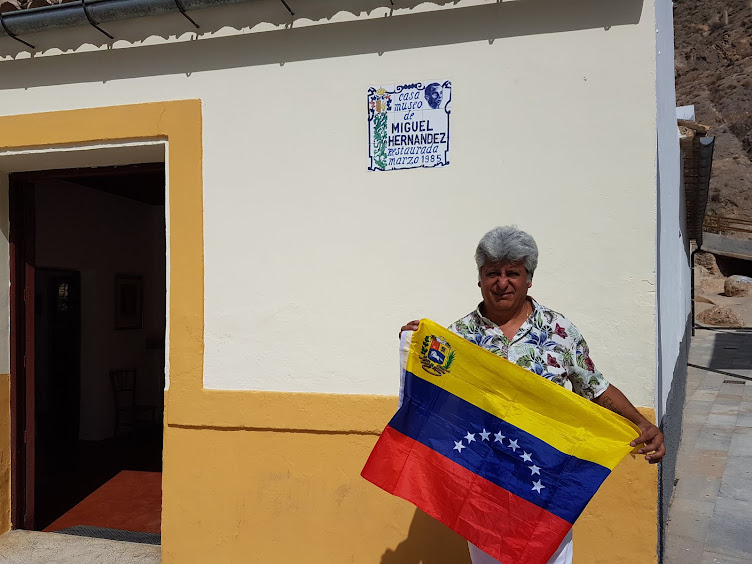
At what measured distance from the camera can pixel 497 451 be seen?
249 centimetres

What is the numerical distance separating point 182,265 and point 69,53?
4.99ft

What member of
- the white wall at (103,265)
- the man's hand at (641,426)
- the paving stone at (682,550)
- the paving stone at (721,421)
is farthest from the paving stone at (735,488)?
the white wall at (103,265)

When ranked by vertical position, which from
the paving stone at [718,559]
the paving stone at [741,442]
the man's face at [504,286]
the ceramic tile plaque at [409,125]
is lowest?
the paving stone at [718,559]

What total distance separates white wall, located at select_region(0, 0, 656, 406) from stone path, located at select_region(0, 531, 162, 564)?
137 cm

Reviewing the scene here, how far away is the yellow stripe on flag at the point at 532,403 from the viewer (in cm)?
240

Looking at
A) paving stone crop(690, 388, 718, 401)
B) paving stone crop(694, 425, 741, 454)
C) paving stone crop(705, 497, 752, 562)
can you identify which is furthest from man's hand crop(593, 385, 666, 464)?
paving stone crop(690, 388, 718, 401)

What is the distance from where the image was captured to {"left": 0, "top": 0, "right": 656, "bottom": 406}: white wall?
124 inches

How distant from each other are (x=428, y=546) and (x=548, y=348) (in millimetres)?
1511

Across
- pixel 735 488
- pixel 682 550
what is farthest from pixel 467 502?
pixel 735 488

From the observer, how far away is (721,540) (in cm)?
431

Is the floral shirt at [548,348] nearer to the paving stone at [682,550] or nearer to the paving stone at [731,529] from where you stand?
the paving stone at [682,550]

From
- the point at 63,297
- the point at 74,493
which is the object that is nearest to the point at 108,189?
the point at 63,297

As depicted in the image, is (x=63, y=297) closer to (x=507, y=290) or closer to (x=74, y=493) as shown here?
(x=74, y=493)

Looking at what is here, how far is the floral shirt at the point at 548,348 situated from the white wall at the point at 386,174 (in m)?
0.70
